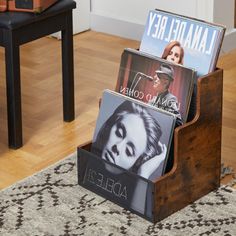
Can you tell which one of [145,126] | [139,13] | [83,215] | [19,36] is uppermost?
[19,36]

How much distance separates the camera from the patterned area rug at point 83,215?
2.39m

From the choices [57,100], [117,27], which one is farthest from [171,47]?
[117,27]

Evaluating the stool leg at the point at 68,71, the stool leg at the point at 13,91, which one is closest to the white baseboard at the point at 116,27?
the stool leg at the point at 68,71

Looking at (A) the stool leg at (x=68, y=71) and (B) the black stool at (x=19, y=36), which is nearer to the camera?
(B) the black stool at (x=19, y=36)

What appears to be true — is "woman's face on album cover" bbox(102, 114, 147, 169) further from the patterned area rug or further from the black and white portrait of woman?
the patterned area rug

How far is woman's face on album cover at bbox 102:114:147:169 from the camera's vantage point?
2.46 metres

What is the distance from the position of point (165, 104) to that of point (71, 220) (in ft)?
1.42

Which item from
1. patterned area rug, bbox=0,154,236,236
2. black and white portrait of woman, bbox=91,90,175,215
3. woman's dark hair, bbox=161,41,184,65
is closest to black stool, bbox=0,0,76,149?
patterned area rug, bbox=0,154,236,236

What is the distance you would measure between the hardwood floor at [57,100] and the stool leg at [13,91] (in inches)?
2.1

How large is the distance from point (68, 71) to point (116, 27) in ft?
3.77

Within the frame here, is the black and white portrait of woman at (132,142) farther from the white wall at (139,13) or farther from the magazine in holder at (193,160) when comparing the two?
the white wall at (139,13)

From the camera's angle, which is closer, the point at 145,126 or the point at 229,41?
the point at 145,126

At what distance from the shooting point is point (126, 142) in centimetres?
249

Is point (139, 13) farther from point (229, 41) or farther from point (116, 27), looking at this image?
point (229, 41)
